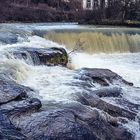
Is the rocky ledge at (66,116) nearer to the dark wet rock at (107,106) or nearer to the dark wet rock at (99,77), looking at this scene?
the dark wet rock at (107,106)

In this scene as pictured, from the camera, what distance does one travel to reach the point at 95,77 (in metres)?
12.0

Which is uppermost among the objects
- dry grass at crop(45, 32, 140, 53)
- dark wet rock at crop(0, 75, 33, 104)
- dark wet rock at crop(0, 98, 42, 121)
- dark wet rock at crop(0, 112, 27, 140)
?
Answer: dark wet rock at crop(0, 75, 33, 104)

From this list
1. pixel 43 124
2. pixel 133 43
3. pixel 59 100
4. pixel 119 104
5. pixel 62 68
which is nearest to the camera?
pixel 43 124

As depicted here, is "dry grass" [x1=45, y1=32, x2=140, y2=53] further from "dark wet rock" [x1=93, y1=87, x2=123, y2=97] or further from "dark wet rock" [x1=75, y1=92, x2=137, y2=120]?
"dark wet rock" [x1=75, y1=92, x2=137, y2=120]

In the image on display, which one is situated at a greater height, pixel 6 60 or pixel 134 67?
pixel 6 60

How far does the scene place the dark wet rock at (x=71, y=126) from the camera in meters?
7.11

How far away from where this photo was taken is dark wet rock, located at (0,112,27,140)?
22.1 feet

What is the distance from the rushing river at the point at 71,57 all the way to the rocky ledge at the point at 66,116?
0.38 meters

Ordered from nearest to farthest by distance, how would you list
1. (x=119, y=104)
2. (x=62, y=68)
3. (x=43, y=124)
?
1. (x=43, y=124)
2. (x=119, y=104)
3. (x=62, y=68)

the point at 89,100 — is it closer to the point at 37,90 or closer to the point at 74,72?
the point at 37,90

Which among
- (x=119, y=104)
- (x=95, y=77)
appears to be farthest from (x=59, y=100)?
(x=95, y=77)

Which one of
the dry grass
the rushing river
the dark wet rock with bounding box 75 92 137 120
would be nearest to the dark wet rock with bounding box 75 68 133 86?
the rushing river

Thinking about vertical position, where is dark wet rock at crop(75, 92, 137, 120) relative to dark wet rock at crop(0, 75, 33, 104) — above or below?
below

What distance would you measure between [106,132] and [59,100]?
1.72 metres
